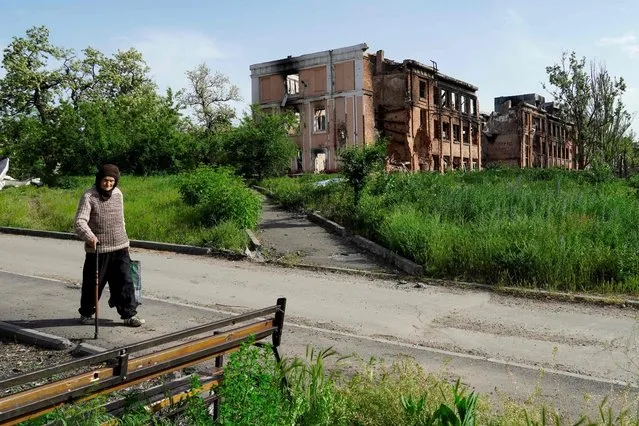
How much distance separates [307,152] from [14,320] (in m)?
39.9

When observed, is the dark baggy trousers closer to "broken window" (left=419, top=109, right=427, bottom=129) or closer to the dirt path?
the dirt path

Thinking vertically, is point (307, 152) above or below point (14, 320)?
above

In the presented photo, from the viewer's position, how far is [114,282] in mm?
7320

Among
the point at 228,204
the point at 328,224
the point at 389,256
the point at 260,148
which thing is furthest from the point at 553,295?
the point at 260,148

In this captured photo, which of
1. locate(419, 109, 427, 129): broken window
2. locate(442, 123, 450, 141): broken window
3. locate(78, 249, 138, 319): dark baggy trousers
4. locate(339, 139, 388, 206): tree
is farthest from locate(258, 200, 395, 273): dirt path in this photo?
locate(442, 123, 450, 141): broken window

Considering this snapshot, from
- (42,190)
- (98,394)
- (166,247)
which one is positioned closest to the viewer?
(98,394)

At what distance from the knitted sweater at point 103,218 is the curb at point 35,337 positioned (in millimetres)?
A: 1090

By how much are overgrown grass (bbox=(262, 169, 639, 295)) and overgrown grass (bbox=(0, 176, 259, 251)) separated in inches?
143

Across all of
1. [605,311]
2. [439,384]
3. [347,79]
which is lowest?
[605,311]

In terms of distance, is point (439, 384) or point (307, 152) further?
point (307, 152)

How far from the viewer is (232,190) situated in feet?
53.2

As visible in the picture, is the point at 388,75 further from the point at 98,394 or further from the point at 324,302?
the point at 98,394

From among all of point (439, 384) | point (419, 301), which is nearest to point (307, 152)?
point (419, 301)

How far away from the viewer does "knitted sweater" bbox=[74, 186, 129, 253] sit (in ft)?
23.4
